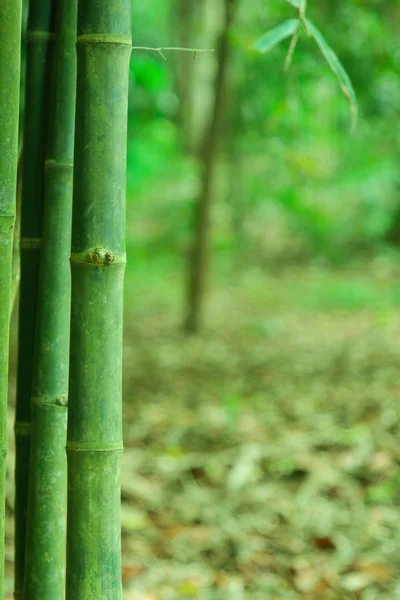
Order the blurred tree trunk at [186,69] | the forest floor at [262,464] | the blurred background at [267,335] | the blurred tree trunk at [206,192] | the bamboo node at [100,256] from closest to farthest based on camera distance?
1. the bamboo node at [100,256]
2. the forest floor at [262,464]
3. the blurred background at [267,335]
4. the blurred tree trunk at [206,192]
5. the blurred tree trunk at [186,69]

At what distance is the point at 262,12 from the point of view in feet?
19.0

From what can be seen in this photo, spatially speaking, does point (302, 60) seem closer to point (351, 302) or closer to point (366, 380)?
point (366, 380)

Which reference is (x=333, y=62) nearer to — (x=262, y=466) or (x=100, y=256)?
(x=100, y=256)

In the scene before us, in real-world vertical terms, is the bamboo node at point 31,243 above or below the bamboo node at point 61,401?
above

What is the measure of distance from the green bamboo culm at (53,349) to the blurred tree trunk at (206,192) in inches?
161

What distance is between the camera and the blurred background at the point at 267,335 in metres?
2.70

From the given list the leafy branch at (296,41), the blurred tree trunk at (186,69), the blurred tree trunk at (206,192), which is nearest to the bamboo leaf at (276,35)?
the leafy branch at (296,41)

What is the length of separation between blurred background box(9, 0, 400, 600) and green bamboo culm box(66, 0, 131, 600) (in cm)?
88

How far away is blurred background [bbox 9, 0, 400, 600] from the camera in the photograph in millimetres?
2701

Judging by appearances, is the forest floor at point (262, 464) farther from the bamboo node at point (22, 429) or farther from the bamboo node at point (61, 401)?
the bamboo node at point (61, 401)

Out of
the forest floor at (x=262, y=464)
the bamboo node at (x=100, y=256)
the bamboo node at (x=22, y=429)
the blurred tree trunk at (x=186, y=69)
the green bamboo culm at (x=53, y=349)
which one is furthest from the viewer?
the blurred tree trunk at (x=186, y=69)

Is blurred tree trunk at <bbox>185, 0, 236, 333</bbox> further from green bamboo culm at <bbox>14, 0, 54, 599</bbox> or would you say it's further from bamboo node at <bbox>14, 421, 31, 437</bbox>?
bamboo node at <bbox>14, 421, 31, 437</bbox>

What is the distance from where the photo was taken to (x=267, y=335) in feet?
20.5

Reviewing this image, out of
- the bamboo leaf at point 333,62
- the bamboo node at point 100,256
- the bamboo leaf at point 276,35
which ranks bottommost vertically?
the bamboo node at point 100,256
